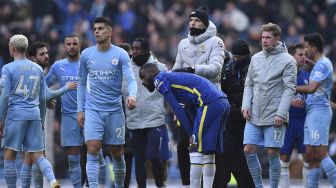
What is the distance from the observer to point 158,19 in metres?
28.6

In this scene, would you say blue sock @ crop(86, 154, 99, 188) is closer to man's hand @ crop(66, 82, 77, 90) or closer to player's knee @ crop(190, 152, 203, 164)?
player's knee @ crop(190, 152, 203, 164)

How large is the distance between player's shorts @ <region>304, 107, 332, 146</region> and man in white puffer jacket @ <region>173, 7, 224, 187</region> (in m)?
1.49

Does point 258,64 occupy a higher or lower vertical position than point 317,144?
higher

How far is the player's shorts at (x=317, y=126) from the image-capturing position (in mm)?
17531

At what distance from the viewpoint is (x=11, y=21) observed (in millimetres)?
28891

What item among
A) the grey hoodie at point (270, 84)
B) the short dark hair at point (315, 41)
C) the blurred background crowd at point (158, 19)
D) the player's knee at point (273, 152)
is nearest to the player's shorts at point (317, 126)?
the player's knee at point (273, 152)

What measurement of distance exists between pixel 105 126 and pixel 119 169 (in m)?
0.75

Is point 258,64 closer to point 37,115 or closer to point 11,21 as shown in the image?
point 37,115

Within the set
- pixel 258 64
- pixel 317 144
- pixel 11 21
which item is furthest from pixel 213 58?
pixel 11 21

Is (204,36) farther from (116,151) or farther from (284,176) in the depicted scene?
(284,176)

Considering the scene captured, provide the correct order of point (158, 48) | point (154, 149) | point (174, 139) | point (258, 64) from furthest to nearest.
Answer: point (158, 48) → point (174, 139) → point (154, 149) → point (258, 64)

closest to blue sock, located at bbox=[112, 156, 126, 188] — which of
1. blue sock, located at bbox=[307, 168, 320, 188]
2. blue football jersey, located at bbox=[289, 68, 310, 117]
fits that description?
blue sock, located at bbox=[307, 168, 320, 188]

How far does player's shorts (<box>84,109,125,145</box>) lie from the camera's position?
17109 millimetres

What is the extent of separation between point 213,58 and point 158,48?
10.6 metres
